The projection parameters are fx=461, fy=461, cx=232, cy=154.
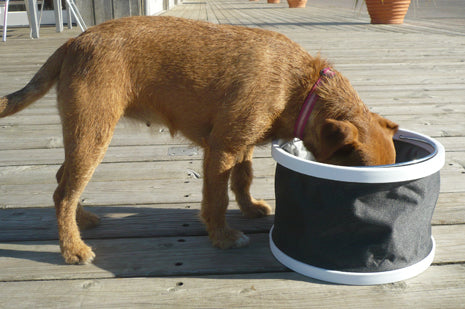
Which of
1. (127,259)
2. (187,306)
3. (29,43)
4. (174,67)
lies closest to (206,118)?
(174,67)

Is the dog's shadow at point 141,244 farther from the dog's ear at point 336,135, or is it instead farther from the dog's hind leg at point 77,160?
the dog's ear at point 336,135

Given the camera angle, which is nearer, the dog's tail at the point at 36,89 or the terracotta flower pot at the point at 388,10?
the dog's tail at the point at 36,89

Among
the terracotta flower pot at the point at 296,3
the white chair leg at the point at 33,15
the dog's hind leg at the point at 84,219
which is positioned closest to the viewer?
the dog's hind leg at the point at 84,219

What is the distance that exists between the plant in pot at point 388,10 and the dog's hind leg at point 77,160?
403 inches

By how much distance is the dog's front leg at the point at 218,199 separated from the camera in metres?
2.39

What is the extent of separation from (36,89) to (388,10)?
10.5 metres

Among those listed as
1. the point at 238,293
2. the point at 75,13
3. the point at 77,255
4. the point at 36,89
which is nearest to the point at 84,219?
the point at 77,255

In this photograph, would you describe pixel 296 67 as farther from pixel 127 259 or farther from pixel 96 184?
pixel 96 184

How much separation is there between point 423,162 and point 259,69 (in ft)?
3.00

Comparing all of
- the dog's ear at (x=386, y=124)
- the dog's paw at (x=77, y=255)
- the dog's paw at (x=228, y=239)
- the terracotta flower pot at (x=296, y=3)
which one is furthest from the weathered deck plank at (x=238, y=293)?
the terracotta flower pot at (x=296, y=3)

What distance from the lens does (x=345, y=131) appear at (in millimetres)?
2082

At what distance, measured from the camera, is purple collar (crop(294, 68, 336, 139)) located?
7.72ft

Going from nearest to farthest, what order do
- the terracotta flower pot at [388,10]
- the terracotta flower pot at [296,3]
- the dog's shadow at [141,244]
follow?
the dog's shadow at [141,244] → the terracotta flower pot at [388,10] → the terracotta flower pot at [296,3]

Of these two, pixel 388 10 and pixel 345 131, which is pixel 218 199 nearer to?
pixel 345 131
